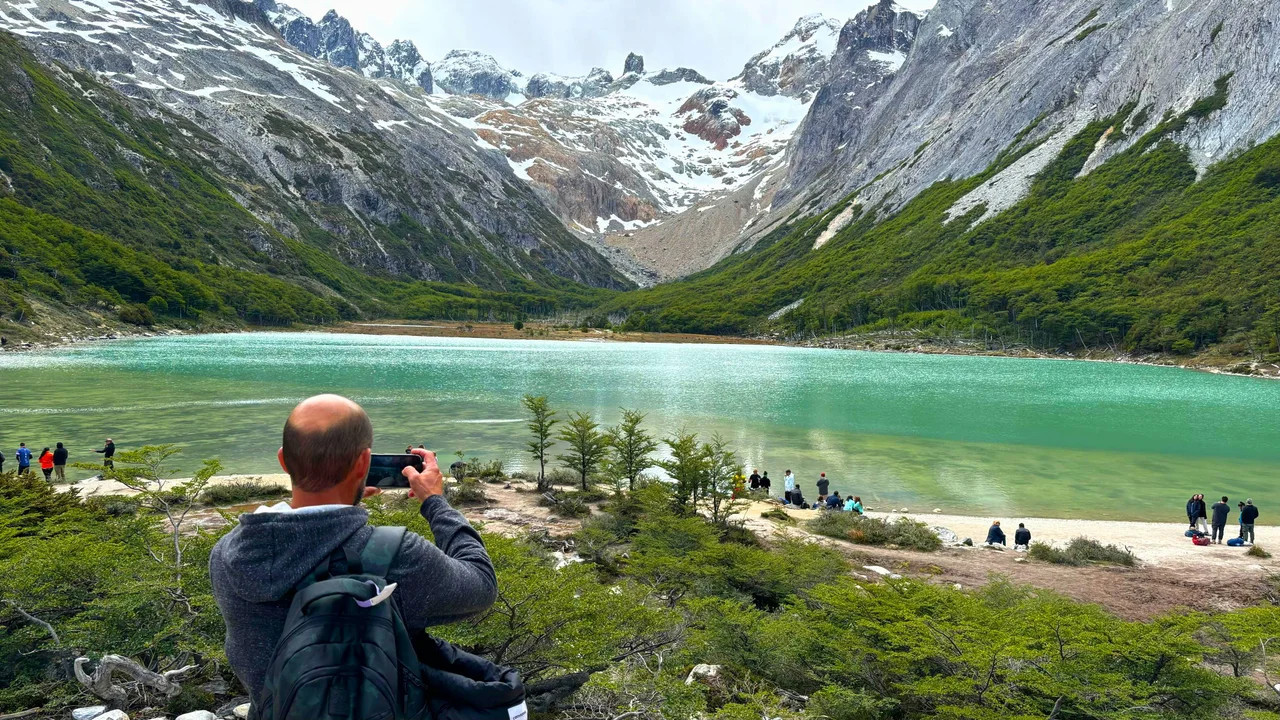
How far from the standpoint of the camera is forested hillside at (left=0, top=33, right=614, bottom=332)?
10700 centimetres

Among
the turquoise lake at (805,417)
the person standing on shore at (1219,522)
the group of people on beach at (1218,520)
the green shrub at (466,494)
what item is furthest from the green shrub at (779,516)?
the person standing on shore at (1219,522)

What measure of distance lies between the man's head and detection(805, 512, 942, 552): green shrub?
1935 centimetres

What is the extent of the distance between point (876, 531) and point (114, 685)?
61.2 feet

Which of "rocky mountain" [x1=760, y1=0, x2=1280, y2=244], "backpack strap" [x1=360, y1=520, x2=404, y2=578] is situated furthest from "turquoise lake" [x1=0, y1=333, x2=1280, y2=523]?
"rocky mountain" [x1=760, y1=0, x2=1280, y2=244]

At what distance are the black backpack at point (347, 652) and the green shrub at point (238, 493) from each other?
848 inches

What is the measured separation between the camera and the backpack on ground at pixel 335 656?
229 cm

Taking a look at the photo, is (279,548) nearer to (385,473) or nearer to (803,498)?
(385,473)

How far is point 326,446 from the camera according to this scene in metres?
2.75

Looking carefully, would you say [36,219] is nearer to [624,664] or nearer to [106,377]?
[106,377]

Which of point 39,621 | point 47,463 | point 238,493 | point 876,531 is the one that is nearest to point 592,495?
point 876,531

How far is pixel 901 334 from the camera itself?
470 feet

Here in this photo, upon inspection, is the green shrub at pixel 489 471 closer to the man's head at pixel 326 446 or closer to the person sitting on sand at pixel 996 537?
the person sitting on sand at pixel 996 537

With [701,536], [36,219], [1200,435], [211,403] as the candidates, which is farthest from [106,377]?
[36,219]

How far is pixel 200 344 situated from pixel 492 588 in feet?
381
